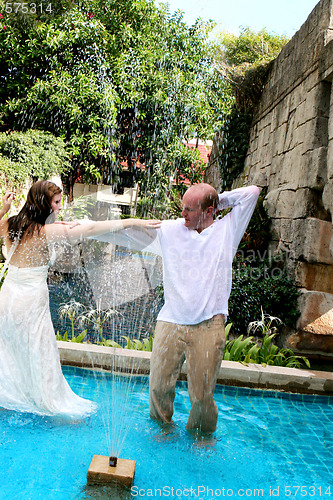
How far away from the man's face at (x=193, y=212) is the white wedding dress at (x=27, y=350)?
1048 mm

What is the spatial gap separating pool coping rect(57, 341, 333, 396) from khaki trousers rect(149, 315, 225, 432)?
1.40 metres

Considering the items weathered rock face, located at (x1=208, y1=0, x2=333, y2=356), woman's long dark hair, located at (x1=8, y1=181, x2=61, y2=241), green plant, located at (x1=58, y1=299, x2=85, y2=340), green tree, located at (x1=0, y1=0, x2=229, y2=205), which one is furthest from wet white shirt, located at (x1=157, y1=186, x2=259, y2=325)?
green tree, located at (x1=0, y1=0, x2=229, y2=205)

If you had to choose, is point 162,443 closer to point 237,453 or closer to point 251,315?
point 237,453

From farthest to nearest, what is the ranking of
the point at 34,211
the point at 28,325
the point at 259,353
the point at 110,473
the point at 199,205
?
the point at 259,353
the point at 28,325
the point at 34,211
the point at 199,205
the point at 110,473

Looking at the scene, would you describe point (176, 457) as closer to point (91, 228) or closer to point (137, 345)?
point (91, 228)

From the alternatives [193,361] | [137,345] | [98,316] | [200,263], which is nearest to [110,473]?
[193,361]

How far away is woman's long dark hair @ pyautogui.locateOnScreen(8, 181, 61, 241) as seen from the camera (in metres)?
2.77

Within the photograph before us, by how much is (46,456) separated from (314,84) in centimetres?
545

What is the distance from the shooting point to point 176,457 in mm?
2697

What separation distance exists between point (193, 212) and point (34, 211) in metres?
1.05

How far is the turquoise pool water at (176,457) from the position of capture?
7.70ft

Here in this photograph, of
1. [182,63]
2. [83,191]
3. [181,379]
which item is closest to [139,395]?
[181,379]

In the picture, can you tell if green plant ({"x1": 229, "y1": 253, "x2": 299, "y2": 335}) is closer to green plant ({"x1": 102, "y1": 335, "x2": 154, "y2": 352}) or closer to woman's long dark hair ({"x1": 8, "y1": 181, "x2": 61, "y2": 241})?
green plant ({"x1": 102, "y1": 335, "x2": 154, "y2": 352})

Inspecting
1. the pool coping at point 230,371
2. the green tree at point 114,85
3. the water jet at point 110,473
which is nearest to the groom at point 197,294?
the water jet at point 110,473
